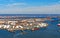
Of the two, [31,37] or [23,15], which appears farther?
[31,37]

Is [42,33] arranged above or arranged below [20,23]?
below

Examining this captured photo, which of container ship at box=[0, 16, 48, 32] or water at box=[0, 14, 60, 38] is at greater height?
container ship at box=[0, 16, 48, 32]

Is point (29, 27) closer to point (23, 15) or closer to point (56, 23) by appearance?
point (23, 15)

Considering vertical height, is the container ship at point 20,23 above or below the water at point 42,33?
above

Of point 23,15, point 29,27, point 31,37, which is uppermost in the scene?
point 23,15

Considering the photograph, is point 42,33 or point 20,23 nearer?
point 20,23

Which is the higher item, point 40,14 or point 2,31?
point 40,14

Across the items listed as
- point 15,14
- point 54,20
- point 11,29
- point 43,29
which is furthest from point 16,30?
point 54,20

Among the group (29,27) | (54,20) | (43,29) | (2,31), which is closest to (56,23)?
(54,20)
